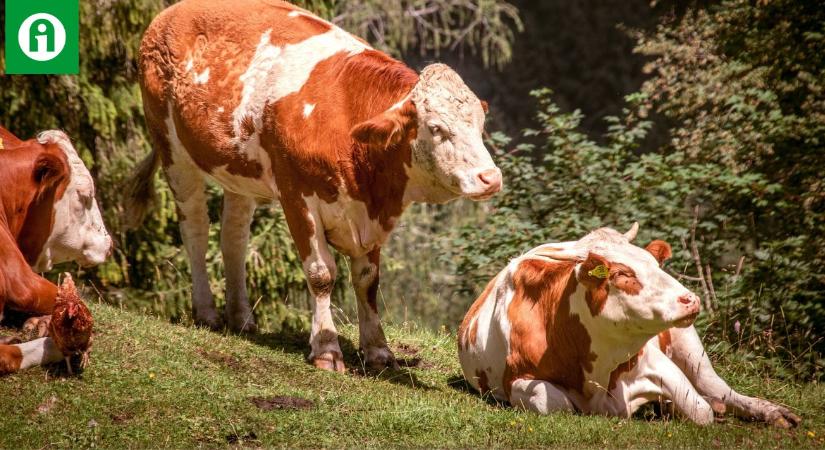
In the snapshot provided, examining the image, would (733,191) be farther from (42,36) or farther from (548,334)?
(42,36)

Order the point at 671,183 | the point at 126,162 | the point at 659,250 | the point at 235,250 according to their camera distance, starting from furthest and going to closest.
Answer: the point at 126,162 → the point at 671,183 → the point at 235,250 → the point at 659,250

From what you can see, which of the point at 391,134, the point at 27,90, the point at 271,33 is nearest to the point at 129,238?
the point at 27,90

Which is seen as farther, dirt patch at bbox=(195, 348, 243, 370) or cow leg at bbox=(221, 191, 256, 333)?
cow leg at bbox=(221, 191, 256, 333)

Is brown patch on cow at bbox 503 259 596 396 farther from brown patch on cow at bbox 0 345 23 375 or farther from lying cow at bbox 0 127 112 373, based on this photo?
brown patch on cow at bbox 0 345 23 375

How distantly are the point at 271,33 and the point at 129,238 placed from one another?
143 inches

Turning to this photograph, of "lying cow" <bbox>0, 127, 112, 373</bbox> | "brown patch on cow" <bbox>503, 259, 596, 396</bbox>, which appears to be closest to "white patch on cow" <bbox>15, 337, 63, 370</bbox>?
"lying cow" <bbox>0, 127, 112, 373</bbox>

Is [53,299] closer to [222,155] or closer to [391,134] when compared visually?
[222,155]

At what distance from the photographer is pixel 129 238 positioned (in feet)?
35.4

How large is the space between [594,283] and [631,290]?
0.23 metres

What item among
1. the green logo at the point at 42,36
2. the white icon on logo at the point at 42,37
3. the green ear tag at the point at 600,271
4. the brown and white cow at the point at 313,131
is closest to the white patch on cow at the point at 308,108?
the brown and white cow at the point at 313,131

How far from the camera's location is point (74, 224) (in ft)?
24.4

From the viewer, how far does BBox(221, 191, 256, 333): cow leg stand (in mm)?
8695

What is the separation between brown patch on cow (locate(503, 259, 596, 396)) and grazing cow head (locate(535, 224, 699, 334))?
21 centimetres

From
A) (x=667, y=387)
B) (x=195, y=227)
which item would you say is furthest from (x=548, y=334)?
(x=195, y=227)
